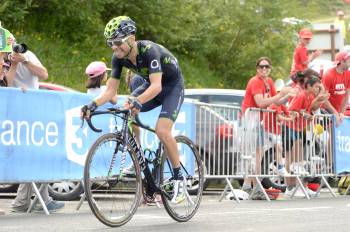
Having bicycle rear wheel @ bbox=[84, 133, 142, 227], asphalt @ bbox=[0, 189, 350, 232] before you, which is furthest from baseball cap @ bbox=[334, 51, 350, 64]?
bicycle rear wheel @ bbox=[84, 133, 142, 227]

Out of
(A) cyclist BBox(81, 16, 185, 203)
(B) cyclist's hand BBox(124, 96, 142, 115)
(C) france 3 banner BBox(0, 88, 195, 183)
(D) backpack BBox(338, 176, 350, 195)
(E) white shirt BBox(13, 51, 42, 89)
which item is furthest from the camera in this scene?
(D) backpack BBox(338, 176, 350, 195)

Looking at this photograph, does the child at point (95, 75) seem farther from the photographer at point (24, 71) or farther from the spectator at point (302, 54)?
the spectator at point (302, 54)

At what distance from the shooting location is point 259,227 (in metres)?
8.84

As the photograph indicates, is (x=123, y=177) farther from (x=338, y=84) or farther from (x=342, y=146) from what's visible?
(x=338, y=84)

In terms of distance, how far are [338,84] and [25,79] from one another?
6193 mm

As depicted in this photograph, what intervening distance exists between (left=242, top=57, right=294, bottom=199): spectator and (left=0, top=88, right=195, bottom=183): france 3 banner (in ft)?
8.58

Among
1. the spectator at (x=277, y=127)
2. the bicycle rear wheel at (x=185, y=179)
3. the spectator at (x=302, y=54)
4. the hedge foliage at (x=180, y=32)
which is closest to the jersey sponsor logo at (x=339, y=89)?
the spectator at (x=302, y=54)

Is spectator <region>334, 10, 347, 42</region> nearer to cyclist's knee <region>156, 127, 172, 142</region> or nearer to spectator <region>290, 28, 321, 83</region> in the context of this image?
spectator <region>290, 28, 321, 83</region>

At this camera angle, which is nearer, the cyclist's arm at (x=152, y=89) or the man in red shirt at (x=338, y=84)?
the cyclist's arm at (x=152, y=89)

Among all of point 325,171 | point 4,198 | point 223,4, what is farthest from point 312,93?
point 223,4

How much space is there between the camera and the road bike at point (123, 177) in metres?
8.45

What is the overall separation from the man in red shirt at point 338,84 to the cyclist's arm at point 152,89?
7.26 meters

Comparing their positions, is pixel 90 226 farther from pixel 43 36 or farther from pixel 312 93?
pixel 43 36

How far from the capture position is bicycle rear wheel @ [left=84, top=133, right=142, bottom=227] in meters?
8.40
